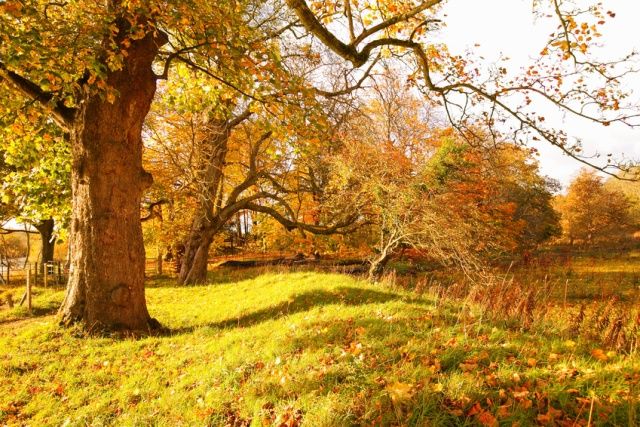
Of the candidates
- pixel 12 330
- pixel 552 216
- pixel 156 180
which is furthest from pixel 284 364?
pixel 552 216

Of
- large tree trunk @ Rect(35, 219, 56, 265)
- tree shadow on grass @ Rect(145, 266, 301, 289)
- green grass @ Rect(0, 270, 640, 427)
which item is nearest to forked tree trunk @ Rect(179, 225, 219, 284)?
tree shadow on grass @ Rect(145, 266, 301, 289)

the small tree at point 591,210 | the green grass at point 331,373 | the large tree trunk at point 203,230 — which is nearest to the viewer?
the green grass at point 331,373

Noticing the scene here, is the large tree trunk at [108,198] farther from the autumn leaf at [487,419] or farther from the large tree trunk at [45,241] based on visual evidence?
the large tree trunk at [45,241]

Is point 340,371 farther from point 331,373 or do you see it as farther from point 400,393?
point 400,393

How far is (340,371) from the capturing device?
156 inches

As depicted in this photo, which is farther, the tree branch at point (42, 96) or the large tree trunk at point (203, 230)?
the large tree trunk at point (203, 230)

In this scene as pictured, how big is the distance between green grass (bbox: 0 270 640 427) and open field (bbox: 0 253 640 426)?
0.02 m

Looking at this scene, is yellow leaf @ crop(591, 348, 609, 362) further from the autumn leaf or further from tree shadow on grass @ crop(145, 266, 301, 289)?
tree shadow on grass @ crop(145, 266, 301, 289)

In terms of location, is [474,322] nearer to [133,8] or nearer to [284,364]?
[284,364]

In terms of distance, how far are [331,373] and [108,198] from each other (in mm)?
5309

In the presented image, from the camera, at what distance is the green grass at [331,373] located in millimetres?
3162

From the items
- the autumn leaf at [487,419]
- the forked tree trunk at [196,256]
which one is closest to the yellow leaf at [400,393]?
the autumn leaf at [487,419]

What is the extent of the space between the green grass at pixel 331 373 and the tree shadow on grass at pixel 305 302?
0.16 m

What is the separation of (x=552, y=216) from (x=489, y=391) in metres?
32.1
